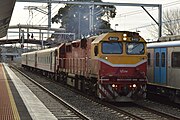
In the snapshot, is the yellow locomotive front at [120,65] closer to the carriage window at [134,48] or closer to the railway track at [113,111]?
the carriage window at [134,48]

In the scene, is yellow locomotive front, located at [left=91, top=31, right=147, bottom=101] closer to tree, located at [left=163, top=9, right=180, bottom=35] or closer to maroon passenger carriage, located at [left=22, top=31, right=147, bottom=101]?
maroon passenger carriage, located at [left=22, top=31, right=147, bottom=101]

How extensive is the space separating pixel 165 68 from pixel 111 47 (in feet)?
8.65

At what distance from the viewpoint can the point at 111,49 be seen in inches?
663

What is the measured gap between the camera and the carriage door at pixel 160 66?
17334mm

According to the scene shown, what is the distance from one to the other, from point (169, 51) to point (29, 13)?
4580cm

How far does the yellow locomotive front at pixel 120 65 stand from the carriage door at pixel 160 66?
1023mm

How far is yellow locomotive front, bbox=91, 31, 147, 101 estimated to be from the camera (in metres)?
16.4

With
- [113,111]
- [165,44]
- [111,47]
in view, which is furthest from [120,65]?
[113,111]

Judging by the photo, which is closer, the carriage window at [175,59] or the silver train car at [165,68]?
the carriage window at [175,59]

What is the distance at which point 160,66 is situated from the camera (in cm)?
1775

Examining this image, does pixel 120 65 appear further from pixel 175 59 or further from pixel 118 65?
pixel 175 59

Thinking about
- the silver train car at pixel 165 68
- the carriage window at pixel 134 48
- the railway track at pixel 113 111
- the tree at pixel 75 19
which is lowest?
the railway track at pixel 113 111

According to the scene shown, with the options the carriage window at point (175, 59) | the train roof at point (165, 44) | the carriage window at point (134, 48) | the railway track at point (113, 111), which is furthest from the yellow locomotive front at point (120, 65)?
the carriage window at point (175, 59)

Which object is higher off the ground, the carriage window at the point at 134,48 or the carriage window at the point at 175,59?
the carriage window at the point at 134,48
